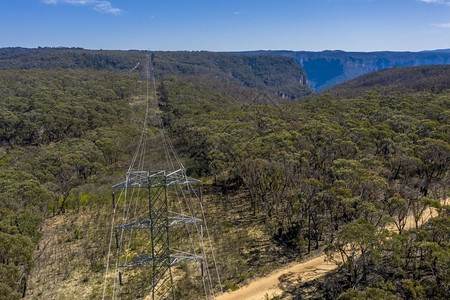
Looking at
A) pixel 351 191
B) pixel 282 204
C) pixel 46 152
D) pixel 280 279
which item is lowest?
pixel 280 279

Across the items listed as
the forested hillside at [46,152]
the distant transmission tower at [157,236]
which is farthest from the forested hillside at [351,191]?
the forested hillside at [46,152]

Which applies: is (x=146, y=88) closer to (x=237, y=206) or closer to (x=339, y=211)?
(x=237, y=206)

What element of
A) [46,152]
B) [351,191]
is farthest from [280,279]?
[46,152]

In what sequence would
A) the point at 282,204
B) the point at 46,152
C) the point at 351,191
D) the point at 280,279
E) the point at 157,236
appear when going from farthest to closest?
the point at 46,152 < the point at 282,204 < the point at 351,191 < the point at 280,279 < the point at 157,236

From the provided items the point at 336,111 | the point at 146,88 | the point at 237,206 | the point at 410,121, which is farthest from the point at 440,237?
the point at 146,88

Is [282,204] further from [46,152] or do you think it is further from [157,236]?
[46,152]

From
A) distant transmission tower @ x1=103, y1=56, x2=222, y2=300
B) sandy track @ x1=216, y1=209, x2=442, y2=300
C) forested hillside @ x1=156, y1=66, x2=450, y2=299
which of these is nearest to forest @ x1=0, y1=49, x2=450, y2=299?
forested hillside @ x1=156, y1=66, x2=450, y2=299

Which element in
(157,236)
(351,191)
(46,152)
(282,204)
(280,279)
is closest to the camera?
(157,236)

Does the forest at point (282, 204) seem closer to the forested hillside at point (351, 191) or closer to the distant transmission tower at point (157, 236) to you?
the forested hillside at point (351, 191)

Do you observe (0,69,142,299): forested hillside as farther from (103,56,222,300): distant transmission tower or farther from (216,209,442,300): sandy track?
(216,209,442,300): sandy track
